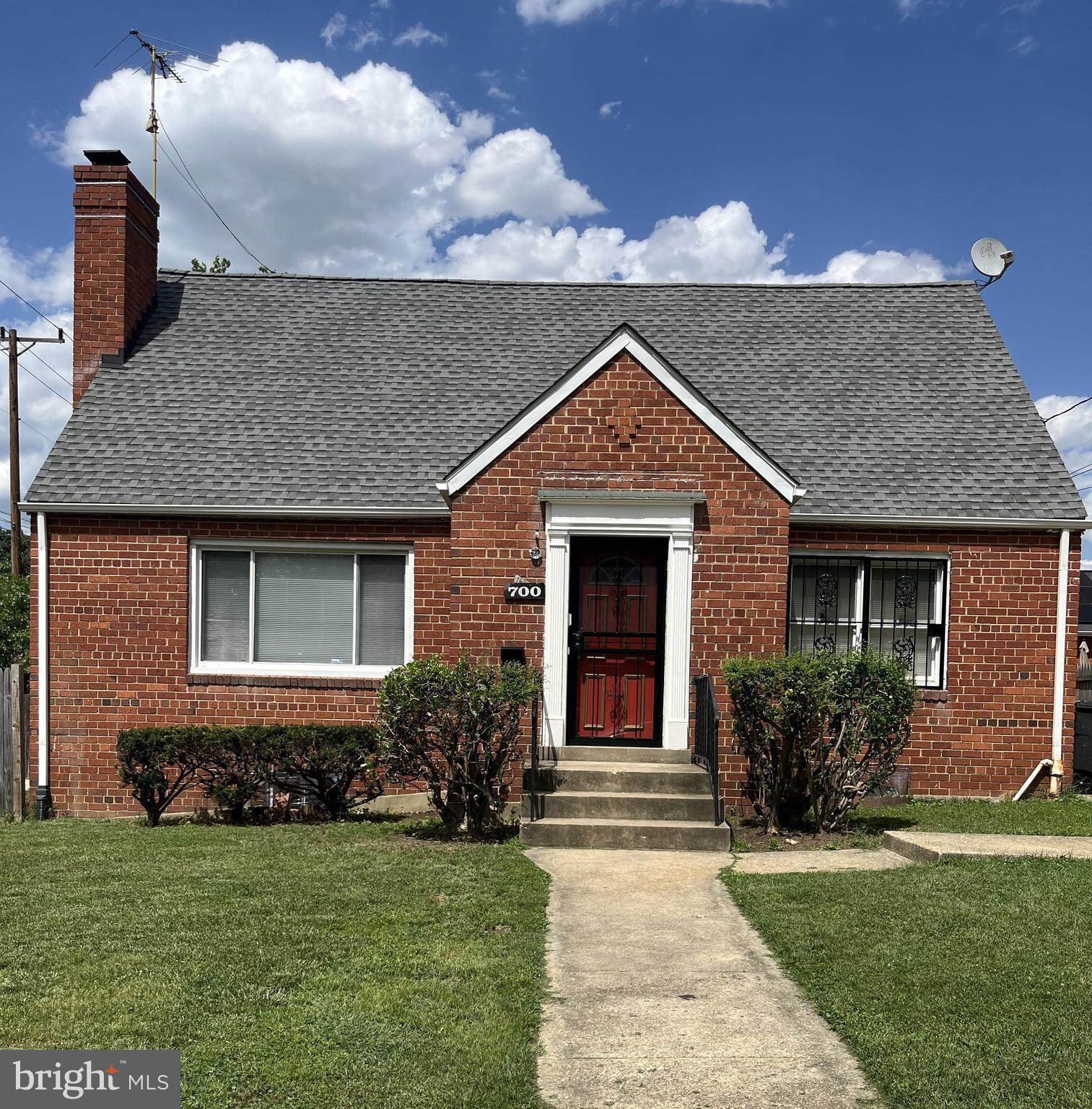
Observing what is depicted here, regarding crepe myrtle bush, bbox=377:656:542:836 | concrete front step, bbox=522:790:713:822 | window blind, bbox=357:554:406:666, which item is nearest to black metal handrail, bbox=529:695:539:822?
concrete front step, bbox=522:790:713:822

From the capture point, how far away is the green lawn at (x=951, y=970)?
4312 mm

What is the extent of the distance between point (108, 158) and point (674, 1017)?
12943 mm

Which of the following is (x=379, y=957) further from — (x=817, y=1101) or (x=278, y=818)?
(x=278, y=818)

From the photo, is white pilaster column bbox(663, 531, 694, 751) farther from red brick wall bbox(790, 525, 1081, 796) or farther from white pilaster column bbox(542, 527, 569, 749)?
red brick wall bbox(790, 525, 1081, 796)

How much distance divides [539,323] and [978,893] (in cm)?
988

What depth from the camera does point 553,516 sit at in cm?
1066

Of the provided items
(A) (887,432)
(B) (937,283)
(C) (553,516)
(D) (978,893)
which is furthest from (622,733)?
(B) (937,283)

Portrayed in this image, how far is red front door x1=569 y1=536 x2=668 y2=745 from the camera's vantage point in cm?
1084

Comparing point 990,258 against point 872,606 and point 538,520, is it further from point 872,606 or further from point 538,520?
point 538,520

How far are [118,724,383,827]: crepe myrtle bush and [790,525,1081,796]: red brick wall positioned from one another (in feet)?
20.5

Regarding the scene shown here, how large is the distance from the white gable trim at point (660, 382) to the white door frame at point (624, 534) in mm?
654

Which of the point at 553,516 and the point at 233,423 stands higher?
the point at 233,423

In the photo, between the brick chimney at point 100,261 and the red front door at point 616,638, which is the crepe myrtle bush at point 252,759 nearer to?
the red front door at point 616,638

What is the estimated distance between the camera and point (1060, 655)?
1166cm
